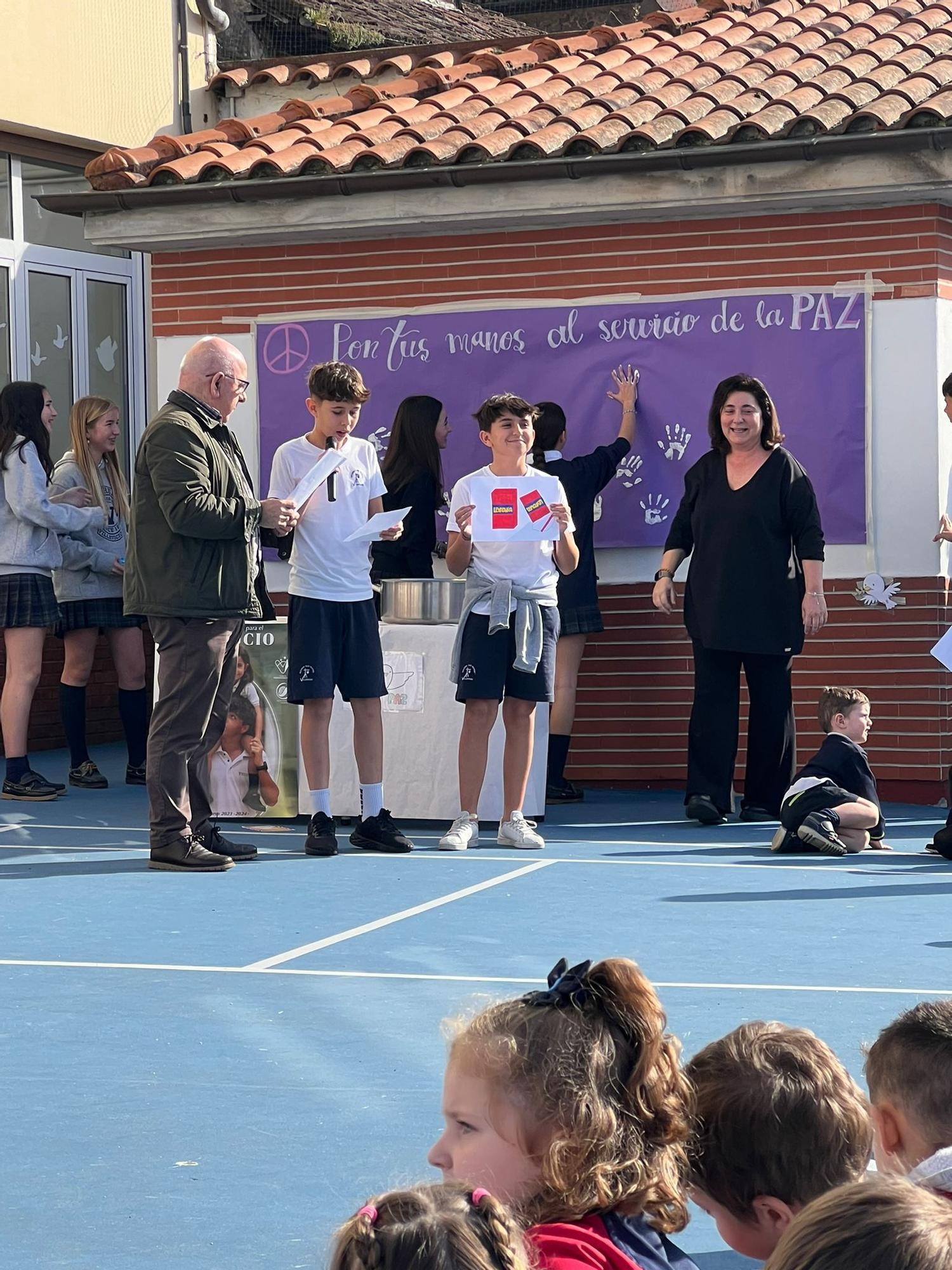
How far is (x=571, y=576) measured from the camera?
10070 mm

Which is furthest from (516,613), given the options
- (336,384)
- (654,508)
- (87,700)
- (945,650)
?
(87,700)

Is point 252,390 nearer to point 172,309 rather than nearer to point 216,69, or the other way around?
point 172,309

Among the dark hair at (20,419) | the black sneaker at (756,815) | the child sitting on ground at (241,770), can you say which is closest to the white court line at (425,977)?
the child sitting on ground at (241,770)

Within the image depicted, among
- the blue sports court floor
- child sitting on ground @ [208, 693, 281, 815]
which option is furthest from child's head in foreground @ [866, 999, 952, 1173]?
child sitting on ground @ [208, 693, 281, 815]

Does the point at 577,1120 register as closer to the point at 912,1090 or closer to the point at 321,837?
the point at 912,1090

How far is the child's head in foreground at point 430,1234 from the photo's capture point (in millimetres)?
1611

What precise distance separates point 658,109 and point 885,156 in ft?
4.70

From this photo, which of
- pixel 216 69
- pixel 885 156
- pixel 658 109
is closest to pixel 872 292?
pixel 885 156

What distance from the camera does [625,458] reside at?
1059 centimetres

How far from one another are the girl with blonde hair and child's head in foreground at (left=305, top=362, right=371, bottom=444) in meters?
2.34

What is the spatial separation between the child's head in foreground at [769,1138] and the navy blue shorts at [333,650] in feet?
20.0

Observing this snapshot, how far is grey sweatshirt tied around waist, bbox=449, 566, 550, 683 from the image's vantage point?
340 inches

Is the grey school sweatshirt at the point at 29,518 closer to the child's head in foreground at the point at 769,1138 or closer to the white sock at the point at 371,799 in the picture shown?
the white sock at the point at 371,799

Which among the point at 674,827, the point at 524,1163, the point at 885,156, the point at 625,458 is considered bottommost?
the point at 674,827
